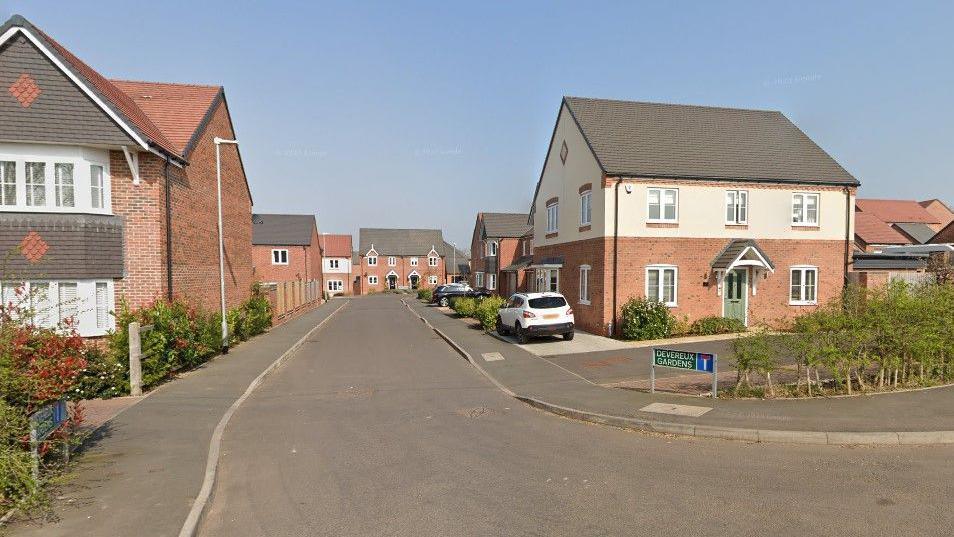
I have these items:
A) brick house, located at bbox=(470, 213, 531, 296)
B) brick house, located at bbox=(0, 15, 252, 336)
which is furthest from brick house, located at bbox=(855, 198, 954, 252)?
brick house, located at bbox=(0, 15, 252, 336)

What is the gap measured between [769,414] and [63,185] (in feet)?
50.7

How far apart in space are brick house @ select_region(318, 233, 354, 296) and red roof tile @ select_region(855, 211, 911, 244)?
60173 mm

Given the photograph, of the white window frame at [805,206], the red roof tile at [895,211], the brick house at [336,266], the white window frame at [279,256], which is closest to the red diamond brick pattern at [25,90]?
the white window frame at [805,206]

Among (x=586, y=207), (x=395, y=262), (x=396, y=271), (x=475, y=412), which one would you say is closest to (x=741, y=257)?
(x=586, y=207)

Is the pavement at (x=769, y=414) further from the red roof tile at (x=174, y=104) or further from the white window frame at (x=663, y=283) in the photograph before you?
the red roof tile at (x=174, y=104)

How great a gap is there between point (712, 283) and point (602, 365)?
815cm

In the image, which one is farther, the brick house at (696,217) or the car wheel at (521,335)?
the brick house at (696,217)

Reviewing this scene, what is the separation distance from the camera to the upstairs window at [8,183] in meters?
10.9

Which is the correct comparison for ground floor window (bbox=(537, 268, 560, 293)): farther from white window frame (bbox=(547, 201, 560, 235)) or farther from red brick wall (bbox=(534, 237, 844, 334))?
red brick wall (bbox=(534, 237, 844, 334))

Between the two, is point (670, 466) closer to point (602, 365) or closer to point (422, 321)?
point (602, 365)

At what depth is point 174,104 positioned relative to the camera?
16.8 meters

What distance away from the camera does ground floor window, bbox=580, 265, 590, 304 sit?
61.3 ft

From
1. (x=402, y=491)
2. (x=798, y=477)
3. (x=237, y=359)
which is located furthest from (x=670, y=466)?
(x=237, y=359)

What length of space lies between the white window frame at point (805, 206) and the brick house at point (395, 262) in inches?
2315
